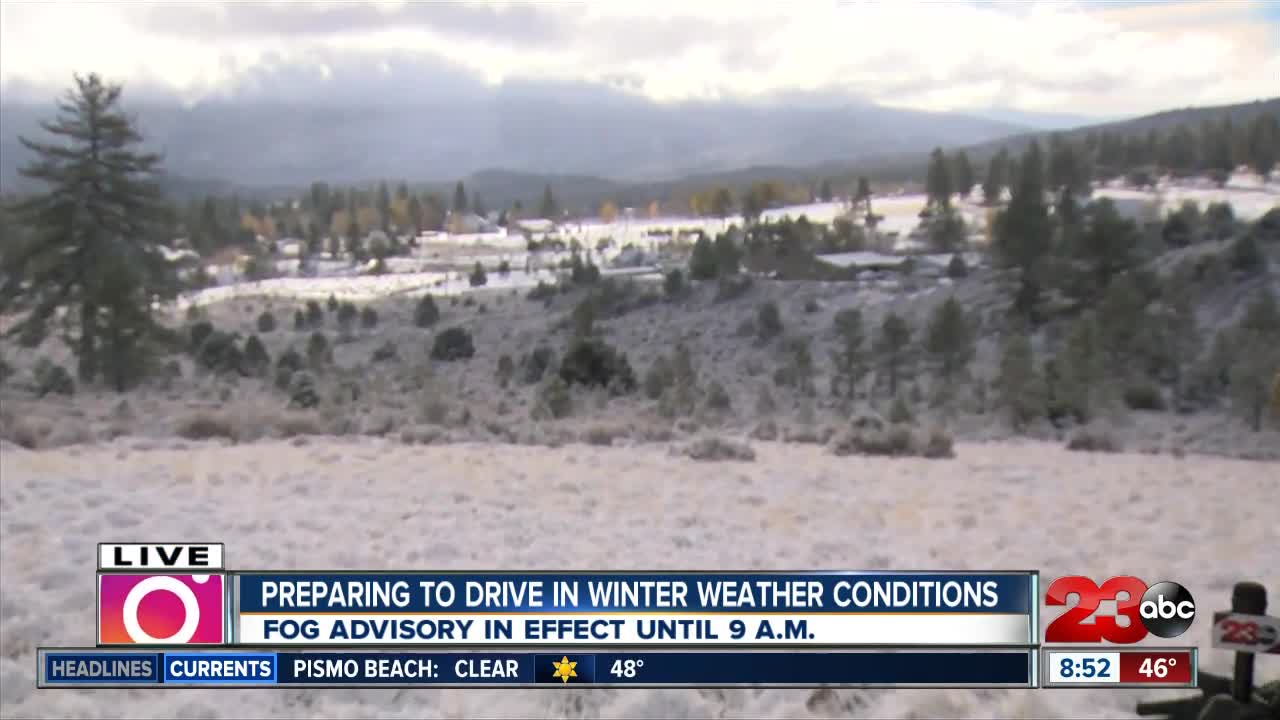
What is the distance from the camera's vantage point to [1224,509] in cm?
574

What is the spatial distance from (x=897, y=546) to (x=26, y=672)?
393 centimetres

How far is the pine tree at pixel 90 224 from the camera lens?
16.7 m

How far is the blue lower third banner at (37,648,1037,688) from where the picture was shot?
3105 millimetres

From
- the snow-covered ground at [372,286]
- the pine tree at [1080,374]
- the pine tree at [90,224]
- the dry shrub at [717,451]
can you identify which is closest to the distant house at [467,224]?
the snow-covered ground at [372,286]

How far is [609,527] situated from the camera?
17.4 feet

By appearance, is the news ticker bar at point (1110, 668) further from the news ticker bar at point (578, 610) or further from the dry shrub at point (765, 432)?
the dry shrub at point (765, 432)

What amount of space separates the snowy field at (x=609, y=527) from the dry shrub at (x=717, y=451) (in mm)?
266

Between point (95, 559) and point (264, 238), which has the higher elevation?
point (264, 238)

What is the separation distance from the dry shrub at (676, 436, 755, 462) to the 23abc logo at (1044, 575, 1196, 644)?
473 cm

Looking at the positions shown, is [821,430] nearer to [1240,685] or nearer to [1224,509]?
[1224,509]

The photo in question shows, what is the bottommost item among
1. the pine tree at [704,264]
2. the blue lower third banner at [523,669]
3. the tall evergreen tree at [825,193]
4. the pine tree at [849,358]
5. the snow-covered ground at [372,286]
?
the pine tree at [849,358]

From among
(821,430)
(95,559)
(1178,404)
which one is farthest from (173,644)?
(1178,404)

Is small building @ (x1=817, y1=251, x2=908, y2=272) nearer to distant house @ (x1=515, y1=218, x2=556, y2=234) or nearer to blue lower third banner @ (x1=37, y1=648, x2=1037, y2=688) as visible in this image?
distant house @ (x1=515, y1=218, x2=556, y2=234)

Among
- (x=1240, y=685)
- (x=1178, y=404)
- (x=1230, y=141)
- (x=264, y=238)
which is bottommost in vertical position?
(x=1178, y=404)
